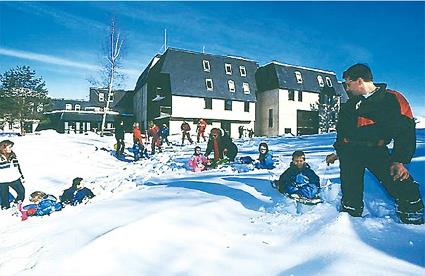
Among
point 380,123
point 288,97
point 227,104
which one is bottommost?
point 380,123

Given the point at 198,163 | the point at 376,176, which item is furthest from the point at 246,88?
the point at 376,176

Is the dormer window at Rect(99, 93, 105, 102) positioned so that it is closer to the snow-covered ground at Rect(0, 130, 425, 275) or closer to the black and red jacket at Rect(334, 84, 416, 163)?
the snow-covered ground at Rect(0, 130, 425, 275)

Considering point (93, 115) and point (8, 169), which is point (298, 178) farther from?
point (93, 115)

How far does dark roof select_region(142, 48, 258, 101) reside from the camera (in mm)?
34375

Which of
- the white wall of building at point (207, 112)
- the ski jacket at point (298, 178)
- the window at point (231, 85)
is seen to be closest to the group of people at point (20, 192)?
the ski jacket at point (298, 178)

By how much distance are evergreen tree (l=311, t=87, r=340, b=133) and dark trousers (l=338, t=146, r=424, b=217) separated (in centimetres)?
3776

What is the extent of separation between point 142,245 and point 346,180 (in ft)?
8.11

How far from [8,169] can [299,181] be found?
605cm

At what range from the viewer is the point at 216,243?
3.44 meters

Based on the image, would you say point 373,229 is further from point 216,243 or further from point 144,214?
point 144,214

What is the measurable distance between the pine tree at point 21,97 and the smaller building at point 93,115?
413 cm

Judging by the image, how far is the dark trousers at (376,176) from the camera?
140 inches

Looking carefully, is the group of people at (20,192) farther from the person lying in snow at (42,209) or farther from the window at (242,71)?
the window at (242,71)

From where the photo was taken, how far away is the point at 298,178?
4.95 m
